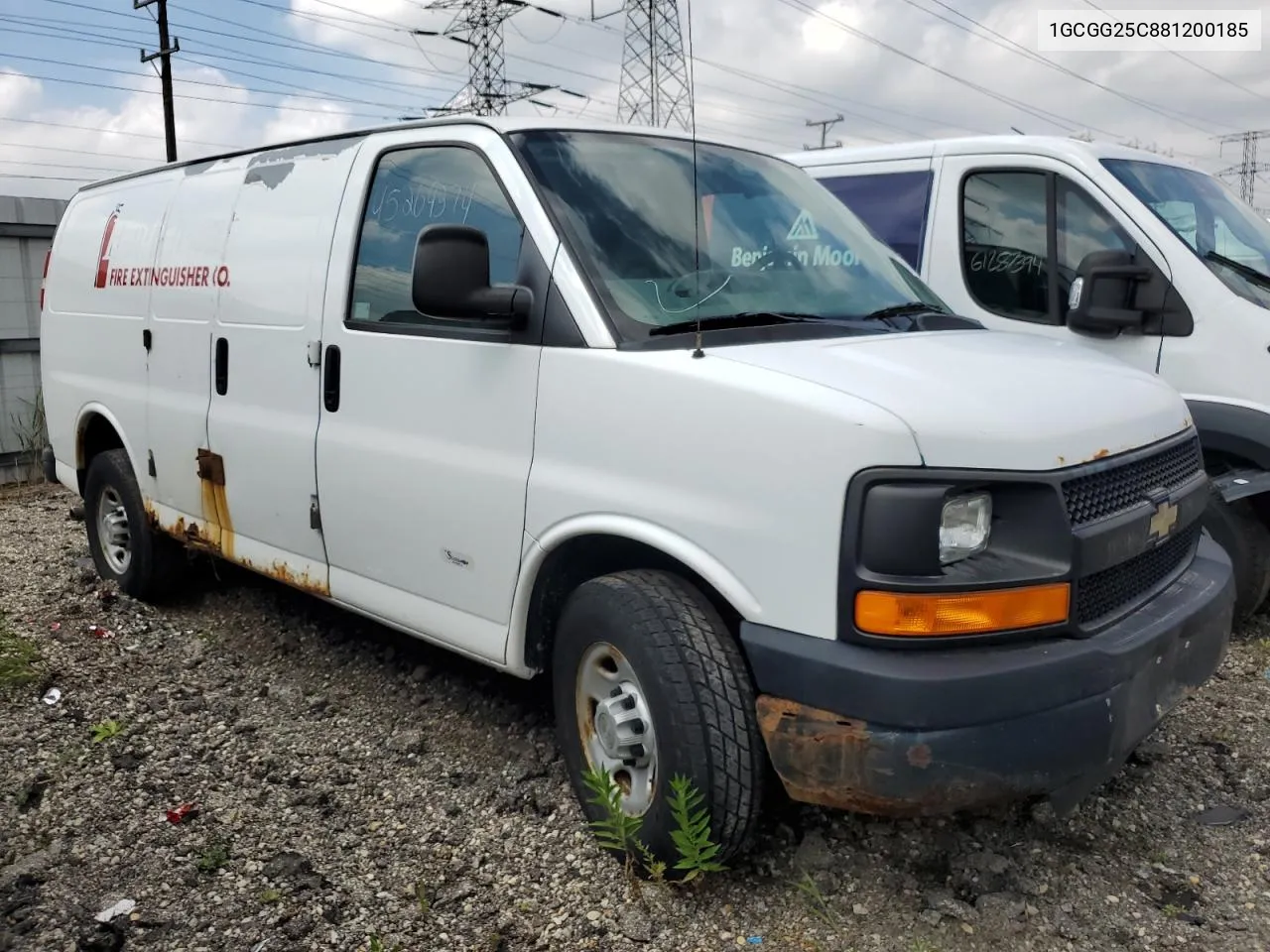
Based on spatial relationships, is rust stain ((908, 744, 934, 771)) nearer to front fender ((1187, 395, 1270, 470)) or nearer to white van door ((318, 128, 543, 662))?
white van door ((318, 128, 543, 662))

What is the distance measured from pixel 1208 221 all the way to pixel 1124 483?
2.91 m

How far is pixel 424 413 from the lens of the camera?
3436 mm

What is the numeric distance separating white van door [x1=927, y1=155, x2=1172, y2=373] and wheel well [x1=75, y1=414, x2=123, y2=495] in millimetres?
4206

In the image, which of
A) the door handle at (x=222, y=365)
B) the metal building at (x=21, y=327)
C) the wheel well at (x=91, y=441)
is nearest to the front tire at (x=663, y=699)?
the door handle at (x=222, y=365)

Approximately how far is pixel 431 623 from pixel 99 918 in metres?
1.21

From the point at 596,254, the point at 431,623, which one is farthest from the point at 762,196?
the point at 431,623

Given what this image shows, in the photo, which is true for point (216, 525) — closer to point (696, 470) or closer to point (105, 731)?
point (105, 731)

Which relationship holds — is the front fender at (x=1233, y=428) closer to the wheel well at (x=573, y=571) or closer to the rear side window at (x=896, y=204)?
the rear side window at (x=896, y=204)

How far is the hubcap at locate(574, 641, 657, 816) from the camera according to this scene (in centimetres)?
286

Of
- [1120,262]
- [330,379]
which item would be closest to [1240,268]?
[1120,262]

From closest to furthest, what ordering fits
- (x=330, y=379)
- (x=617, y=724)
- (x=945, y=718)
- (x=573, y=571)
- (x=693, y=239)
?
(x=945, y=718)
(x=617, y=724)
(x=573, y=571)
(x=693, y=239)
(x=330, y=379)

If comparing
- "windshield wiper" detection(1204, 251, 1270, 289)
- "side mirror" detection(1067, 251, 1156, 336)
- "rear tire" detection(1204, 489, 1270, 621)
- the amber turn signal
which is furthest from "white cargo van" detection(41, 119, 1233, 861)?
"windshield wiper" detection(1204, 251, 1270, 289)

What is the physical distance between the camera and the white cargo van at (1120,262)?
4508 millimetres

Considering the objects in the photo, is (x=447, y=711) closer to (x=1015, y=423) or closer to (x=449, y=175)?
(x=449, y=175)
